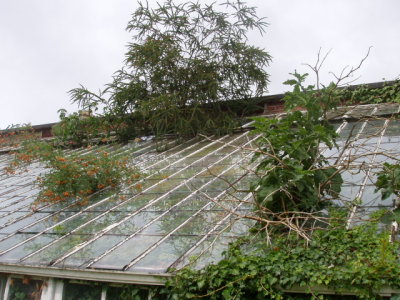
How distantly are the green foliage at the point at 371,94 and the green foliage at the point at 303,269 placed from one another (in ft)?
20.9

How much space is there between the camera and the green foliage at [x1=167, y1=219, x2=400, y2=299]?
12.2 ft

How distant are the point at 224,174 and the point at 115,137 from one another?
5.21 m

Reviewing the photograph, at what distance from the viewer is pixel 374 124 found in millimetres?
8289

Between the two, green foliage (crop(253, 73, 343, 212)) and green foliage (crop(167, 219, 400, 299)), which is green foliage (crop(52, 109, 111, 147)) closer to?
green foliage (crop(253, 73, 343, 212))

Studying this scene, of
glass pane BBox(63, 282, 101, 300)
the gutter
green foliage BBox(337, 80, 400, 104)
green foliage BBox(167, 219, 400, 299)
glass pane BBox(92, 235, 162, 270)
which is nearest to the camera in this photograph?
green foliage BBox(167, 219, 400, 299)

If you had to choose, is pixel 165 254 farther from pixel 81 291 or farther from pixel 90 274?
pixel 81 291

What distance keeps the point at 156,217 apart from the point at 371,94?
669 centimetres

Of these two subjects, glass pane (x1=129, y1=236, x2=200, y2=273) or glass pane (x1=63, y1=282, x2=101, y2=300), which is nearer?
glass pane (x1=129, y1=236, x2=200, y2=273)

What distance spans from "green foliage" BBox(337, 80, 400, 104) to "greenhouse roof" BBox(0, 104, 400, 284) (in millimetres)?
1226

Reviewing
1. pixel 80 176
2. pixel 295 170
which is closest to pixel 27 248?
pixel 80 176

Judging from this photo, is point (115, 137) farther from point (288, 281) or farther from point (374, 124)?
point (288, 281)

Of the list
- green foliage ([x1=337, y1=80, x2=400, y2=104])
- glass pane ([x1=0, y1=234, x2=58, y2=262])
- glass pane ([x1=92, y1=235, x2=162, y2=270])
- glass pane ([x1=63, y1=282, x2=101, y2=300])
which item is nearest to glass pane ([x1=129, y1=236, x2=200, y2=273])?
glass pane ([x1=92, y1=235, x2=162, y2=270])

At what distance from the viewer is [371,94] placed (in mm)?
10406

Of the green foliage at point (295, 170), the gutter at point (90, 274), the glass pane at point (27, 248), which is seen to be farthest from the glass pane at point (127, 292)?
the green foliage at point (295, 170)
